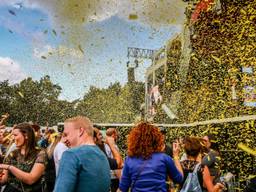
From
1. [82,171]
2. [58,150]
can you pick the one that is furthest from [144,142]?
[58,150]

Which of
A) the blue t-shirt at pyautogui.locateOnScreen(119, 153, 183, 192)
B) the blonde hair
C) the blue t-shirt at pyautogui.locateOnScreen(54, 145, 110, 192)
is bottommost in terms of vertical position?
the blue t-shirt at pyautogui.locateOnScreen(119, 153, 183, 192)

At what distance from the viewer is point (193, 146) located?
5.05 metres

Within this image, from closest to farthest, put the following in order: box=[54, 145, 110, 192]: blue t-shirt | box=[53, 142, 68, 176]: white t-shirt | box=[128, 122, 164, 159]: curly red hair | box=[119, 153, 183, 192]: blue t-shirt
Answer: box=[54, 145, 110, 192]: blue t-shirt, box=[119, 153, 183, 192]: blue t-shirt, box=[128, 122, 164, 159]: curly red hair, box=[53, 142, 68, 176]: white t-shirt

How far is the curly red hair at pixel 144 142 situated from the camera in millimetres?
3943

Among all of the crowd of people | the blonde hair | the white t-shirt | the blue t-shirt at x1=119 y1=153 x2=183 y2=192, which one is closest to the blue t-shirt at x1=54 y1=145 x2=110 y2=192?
the crowd of people

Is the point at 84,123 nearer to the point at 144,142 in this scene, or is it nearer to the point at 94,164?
the point at 94,164

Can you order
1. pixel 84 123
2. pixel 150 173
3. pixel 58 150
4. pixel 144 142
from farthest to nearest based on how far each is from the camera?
pixel 58 150, pixel 144 142, pixel 150 173, pixel 84 123

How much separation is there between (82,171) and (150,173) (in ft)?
4.08

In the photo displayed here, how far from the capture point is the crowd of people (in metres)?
2.74

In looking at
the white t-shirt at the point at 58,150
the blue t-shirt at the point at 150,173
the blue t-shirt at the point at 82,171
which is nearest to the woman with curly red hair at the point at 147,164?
the blue t-shirt at the point at 150,173

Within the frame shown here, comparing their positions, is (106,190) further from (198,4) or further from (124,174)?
(198,4)

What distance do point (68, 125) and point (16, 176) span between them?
1105mm

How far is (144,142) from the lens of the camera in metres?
3.97

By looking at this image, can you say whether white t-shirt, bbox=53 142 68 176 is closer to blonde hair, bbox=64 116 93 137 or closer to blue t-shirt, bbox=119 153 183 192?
blue t-shirt, bbox=119 153 183 192
